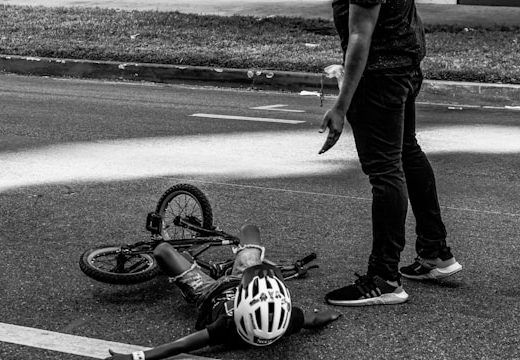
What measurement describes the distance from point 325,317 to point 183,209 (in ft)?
4.30

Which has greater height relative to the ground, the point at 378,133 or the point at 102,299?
the point at 378,133

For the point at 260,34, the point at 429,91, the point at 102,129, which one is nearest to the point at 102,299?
the point at 102,129

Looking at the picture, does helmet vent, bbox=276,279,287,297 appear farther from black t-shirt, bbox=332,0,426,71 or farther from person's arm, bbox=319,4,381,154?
black t-shirt, bbox=332,0,426,71

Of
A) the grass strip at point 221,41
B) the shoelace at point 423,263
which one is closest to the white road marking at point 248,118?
A: the grass strip at point 221,41

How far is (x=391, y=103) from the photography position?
14.0ft

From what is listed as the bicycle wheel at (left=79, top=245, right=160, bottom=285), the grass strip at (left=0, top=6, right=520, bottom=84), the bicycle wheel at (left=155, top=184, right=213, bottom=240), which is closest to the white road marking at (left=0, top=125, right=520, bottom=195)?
the bicycle wheel at (left=155, top=184, right=213, bottom=240)

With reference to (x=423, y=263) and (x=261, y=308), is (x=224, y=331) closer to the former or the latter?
(x=261, y=308)

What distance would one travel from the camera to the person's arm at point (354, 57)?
13.3 feet

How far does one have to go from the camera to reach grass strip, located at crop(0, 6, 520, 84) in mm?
12836

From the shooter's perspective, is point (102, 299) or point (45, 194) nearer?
point (102, 299)

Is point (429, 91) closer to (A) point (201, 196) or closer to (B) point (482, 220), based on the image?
(B) point (482, 220)

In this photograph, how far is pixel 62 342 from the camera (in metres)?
3.95

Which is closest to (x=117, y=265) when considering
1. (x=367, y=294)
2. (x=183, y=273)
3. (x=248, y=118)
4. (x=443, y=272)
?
Result: (x=183, y=273)

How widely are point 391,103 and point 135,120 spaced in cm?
572
